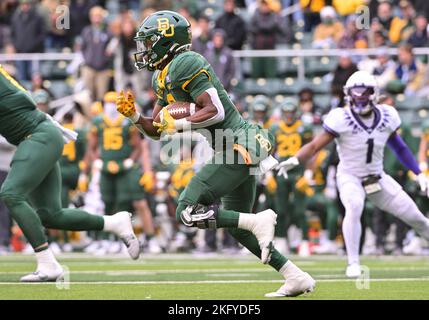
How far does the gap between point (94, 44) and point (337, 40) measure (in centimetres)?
338

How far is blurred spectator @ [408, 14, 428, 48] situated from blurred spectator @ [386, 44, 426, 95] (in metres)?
0.29

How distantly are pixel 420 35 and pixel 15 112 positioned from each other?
8.60m

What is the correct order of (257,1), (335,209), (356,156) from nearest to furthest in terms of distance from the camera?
(356,156) → (335,209) → (257,1)

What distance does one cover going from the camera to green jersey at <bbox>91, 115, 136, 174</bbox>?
14.1 m

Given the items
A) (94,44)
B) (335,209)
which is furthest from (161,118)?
(94,44)

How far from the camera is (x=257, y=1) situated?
17344 mm

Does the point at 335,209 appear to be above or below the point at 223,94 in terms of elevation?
below

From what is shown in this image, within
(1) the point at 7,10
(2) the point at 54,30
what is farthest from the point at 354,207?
(1) the point at 7,10

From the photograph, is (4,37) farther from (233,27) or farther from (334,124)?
(334,124)

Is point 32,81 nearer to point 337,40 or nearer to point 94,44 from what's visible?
point 94,44

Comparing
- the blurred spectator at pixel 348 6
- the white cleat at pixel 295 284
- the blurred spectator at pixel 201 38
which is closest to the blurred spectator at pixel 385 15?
the blurred spectator at pixel 348 6

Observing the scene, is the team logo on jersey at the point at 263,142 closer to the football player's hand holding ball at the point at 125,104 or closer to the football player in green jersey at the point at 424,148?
the football player's hand holding ball at the point at 125,104

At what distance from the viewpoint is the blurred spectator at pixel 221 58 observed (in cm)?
1565
